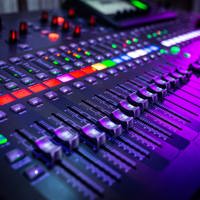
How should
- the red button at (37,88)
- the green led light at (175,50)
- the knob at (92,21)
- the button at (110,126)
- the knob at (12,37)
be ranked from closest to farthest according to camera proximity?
the button at (110,126) < the red button at (37,88) < the knob at (12,37) < the green led light at (175,50) < the knob at (92,21)

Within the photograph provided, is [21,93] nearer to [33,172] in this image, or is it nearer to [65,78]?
[65,78]

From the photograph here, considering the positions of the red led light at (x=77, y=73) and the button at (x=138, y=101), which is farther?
the red led light at (x=77, y=73)

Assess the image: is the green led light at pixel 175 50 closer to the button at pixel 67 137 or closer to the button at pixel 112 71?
the button at pixel 112 71

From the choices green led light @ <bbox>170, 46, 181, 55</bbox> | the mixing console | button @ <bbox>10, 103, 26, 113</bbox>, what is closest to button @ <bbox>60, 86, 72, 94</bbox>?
the mixing console

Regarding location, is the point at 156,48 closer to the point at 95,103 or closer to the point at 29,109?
the point at 95,103

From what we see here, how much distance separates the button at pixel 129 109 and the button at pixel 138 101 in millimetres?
17

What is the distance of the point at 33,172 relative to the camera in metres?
0.45

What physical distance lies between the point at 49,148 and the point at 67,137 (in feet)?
0.14

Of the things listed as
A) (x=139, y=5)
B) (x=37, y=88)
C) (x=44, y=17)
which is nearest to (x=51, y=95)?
(x=37, y=88)

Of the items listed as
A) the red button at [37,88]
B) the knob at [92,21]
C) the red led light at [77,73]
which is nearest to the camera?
the red button at [37,88]

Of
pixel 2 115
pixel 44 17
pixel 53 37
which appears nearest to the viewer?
pixel 2 115

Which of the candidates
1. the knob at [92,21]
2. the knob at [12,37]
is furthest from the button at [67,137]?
the knob at [92,21]

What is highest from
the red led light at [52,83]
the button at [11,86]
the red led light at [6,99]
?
the button at [11,86]

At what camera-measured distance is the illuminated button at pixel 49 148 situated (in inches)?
18.4
